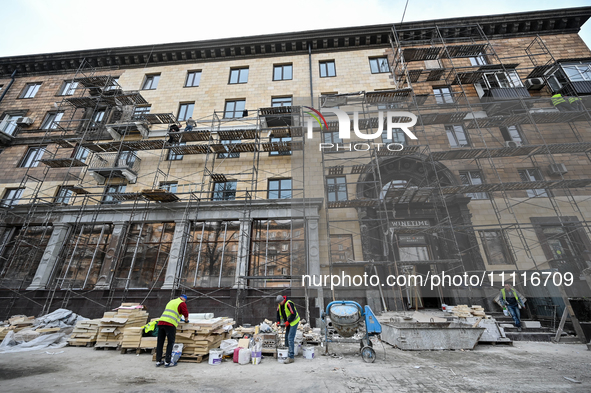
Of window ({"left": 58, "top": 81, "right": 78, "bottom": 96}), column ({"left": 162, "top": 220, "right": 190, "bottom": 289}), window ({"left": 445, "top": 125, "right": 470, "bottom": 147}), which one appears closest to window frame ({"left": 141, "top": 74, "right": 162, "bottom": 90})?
window ({"left": 58, "top": 81, "right": 78, "bottom": 96})

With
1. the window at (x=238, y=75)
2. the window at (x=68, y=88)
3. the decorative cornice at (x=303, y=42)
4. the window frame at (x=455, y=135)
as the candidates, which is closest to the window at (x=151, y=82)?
the decorative cornice at (x=303, y=42)

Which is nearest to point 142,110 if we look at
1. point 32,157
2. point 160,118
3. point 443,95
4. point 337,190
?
point 160,118

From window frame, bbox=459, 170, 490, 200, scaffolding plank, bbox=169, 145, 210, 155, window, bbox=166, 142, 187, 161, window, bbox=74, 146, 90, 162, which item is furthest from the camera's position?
window, bbox=74, 146, 90, 162

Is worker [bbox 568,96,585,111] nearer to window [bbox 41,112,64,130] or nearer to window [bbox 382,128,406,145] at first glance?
window [bbox 382,128,406,145]

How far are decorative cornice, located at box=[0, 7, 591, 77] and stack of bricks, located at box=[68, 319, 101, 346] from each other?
72.0 ft

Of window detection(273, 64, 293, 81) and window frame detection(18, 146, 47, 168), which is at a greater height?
window detection(273, 64, 293, 81)

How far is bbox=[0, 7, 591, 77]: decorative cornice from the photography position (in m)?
20.5

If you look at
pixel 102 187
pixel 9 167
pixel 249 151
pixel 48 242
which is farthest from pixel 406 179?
pixel 9 167

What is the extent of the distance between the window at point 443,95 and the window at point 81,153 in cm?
2720

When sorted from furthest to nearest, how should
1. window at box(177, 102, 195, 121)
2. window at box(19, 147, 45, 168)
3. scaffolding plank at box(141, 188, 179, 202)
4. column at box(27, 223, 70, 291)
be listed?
1. window at box(177, 102, 195, 121)
2. window at box(19, 147, 45, 168)
3. column at box(27, 223, 70, 291)
4. scaffolding plank at box(141, 188, 179, 202)

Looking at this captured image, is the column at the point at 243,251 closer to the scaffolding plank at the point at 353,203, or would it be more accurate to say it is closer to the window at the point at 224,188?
the window at the point at 224,188

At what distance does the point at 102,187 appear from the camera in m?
17.7

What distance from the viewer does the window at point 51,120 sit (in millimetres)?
21375

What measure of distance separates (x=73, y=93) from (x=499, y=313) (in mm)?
34677
